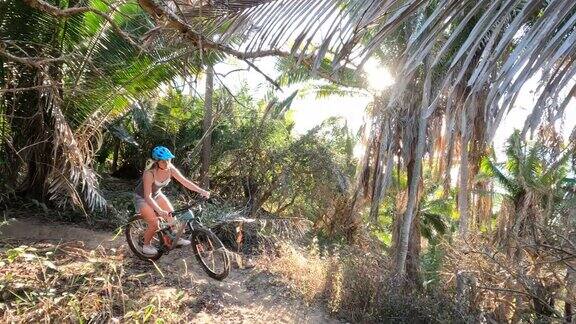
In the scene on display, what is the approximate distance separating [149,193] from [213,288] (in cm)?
163

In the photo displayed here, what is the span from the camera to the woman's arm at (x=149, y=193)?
5.73m

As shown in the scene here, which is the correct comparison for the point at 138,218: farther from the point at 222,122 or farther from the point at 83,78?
the point at 222,122

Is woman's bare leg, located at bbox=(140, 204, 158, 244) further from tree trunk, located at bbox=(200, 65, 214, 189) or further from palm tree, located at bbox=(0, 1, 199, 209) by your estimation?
tree trunk, located at bbox=(200, 65, 214, 189)

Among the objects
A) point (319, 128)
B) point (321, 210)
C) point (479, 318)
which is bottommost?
point (479, 318)

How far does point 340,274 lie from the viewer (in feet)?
24.5

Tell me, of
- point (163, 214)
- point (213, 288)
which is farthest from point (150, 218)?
point (213, 288)

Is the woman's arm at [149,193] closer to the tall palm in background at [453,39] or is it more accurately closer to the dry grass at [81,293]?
the dry grass at [81,293]

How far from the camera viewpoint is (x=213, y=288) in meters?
6.31

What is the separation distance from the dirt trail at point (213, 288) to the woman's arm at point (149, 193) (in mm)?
973

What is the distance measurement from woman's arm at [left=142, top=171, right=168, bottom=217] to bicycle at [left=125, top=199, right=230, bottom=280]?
282 millimetres

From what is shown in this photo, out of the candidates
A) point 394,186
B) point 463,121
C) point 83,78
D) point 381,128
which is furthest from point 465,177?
point 463,121

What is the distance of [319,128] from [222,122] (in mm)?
2698

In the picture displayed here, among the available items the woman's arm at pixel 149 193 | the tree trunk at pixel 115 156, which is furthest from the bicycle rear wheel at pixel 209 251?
the tree trunk at pixel 115 156

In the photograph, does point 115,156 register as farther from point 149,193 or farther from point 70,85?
point 149,193
